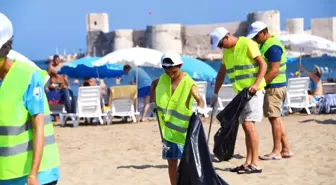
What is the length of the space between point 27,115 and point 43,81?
165mm

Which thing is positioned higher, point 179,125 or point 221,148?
point 179,125

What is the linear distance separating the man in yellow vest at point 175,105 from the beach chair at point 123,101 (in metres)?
7.34

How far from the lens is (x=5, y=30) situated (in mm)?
2555

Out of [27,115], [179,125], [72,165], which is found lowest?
[72,165]

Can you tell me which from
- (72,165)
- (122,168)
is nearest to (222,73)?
(122,168)

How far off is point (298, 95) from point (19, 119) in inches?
407

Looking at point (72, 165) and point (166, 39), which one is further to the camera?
point (166, 39)

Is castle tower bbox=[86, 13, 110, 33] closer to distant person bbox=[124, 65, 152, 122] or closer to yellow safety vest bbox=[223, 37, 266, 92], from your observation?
distant person bbox=[124, 65, 152, 122]

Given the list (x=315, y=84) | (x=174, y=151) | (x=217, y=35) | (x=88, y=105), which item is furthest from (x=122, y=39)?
(x=174, y=151)

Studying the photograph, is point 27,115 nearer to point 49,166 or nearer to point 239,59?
point 49,166

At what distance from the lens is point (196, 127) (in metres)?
4.30

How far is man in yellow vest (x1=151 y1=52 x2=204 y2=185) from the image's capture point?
15.0ft

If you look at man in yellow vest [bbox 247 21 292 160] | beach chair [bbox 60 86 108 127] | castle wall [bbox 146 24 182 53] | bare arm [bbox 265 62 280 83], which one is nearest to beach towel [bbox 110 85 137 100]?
beach chair [bbox 60 86 108 127]

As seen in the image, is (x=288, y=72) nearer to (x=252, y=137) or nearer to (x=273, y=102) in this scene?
(x=273, y=102)
